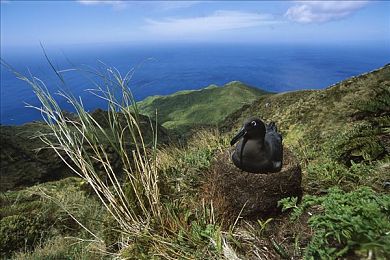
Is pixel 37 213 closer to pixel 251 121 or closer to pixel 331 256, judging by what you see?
pixel 251 121

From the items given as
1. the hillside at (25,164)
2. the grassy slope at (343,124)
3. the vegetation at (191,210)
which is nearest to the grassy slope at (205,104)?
the hillside at (25,164)

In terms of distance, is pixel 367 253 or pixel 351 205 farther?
pixel 351 205

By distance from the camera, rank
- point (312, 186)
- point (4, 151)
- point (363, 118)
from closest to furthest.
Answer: point (312, 186) → point (363, 118) → point (4, 151)

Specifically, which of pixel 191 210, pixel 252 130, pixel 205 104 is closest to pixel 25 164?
pixel 191 210

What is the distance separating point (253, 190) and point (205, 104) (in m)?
86.7

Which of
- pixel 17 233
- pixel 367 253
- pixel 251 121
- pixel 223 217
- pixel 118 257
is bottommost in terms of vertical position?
pixel 17 233

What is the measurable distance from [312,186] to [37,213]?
628 centimetres

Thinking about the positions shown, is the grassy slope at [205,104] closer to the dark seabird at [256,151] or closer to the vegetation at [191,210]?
the vegetation at [191,210]

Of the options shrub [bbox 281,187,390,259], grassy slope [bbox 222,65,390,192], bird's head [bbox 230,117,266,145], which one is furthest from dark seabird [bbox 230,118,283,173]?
shrub [bbox 281,187,390,259]

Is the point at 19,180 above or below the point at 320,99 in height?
below

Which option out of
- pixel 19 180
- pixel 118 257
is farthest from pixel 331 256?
pixel 19 180

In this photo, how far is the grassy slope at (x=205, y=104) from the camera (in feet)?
262

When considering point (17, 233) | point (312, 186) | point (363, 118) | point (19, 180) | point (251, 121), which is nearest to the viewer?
point (251, 121)

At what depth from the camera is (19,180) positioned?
19.0 m
